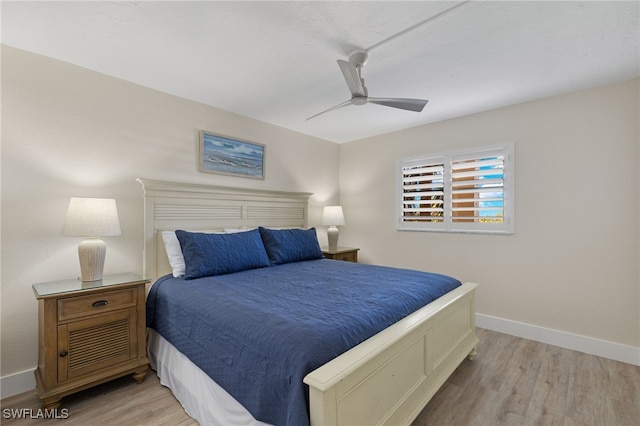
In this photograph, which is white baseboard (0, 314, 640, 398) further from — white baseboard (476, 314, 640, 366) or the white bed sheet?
the white bed sheet

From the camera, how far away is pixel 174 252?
257 centimetres

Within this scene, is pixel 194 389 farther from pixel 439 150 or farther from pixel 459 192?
pixel 439 150

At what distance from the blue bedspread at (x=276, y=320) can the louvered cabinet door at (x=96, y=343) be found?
0.67 ft

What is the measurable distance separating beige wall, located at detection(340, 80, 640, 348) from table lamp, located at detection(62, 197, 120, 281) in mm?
3356

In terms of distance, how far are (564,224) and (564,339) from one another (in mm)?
1105

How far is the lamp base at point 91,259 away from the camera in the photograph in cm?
213

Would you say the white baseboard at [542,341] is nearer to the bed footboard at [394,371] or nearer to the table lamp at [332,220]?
the bed footboard at [394,371]

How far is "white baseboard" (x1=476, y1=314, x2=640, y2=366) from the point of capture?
2.55 meters

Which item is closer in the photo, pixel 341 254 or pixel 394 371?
pixel 394 371

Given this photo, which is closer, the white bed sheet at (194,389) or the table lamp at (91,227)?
the white bed sheet at (194,389)

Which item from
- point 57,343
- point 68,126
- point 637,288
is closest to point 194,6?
point 68,126

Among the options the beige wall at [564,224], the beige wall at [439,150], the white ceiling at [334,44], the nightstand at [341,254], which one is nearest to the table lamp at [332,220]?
the nightstand at [341,254]

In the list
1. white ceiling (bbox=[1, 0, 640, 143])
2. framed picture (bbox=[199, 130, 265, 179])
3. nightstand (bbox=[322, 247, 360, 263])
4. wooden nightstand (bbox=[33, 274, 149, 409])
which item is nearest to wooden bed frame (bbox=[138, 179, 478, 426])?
framed picture (bbox=[199, 130, 265, 179])

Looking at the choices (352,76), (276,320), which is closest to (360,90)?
(352,76)
